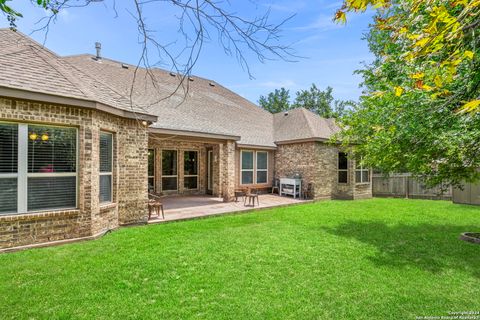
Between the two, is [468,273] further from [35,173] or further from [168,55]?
[35,173]

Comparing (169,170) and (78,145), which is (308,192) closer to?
(169,170)

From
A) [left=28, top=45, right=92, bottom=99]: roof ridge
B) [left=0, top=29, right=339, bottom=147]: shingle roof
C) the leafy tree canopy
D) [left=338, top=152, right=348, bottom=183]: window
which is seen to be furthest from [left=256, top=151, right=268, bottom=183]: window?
[left=28, top=45, right=92, bottom=99]: roof ridge

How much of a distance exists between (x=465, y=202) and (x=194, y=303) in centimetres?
1451

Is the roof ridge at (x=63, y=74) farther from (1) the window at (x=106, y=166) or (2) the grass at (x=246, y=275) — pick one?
(2) the grass at (x=246, y=275)

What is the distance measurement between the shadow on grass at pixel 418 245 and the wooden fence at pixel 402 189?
721 centimetres

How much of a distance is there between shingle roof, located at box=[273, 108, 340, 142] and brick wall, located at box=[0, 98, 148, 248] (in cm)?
895

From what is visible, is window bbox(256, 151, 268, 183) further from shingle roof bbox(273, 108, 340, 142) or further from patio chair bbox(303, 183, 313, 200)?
patio chair bbox(303, 183, 313, 200)

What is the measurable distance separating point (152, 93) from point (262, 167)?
286 inches

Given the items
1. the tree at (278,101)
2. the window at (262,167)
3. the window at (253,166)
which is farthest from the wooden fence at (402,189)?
the tree at (278,101)

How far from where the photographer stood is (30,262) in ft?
15.8

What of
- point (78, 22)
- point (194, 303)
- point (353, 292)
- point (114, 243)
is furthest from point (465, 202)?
point (78, 22)

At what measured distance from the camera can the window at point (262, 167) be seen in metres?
14.9

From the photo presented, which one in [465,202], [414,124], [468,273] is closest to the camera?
[468,273]

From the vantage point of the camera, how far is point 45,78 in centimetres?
602
